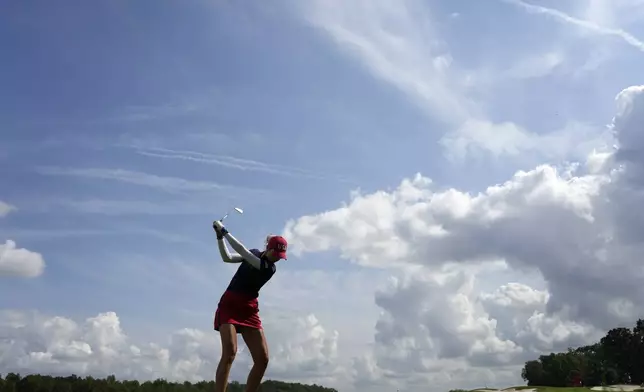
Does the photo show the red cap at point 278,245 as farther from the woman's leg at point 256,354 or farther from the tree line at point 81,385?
the tree line at point 81,385

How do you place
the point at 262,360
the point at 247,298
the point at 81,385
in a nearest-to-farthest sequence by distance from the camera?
the point at 247,298 < the point at 262,360 < the point at 81,385

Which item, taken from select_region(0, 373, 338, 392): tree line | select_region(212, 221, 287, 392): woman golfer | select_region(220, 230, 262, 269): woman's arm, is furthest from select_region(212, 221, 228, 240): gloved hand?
select_region(0, 373, 338, 392): tree line

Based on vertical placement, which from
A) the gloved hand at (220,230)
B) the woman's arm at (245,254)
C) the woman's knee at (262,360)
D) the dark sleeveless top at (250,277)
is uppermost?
the gloved hand at (220,230)

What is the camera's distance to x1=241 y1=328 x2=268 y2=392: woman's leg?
37.2 feet

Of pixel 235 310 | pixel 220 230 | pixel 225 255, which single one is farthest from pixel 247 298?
pixel 220 230

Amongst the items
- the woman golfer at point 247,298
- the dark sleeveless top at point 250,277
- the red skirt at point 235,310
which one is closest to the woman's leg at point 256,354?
the woman golfer at point 247,298

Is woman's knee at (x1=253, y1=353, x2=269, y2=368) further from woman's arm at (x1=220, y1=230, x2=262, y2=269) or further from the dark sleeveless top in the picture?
woman's arm at (x1=220, y1=230, x2=262, y2=269)

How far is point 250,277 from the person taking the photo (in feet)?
36.7

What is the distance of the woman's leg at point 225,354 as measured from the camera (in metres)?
10.5

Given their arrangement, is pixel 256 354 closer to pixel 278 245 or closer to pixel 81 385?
pixel 278 245

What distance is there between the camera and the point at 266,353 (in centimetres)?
1145

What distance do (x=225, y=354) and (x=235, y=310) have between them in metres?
0.76

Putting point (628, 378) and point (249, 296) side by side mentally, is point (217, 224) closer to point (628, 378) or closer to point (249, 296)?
point (249, 296)

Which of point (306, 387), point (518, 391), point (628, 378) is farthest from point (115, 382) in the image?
point (628, 378)
